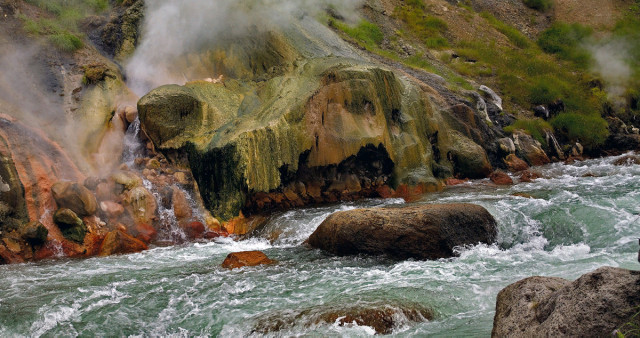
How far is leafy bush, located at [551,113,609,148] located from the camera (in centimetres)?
1600

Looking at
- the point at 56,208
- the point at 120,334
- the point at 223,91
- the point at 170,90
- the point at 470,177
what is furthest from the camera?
the point at 470,177

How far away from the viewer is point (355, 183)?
35.9 feet

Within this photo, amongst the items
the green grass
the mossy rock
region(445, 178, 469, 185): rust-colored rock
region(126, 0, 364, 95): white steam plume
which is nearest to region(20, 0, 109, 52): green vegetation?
region(126, 0, 364, 95): white steam plume

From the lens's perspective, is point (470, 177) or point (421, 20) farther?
point (421, 20)

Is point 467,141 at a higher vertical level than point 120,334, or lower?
higher

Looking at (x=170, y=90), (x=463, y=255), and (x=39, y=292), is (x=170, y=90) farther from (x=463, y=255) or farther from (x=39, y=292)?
(x=463, y=255)

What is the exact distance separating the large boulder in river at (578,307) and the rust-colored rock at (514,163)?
36.1 ft

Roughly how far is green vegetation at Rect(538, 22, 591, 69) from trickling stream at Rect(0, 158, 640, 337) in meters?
14.8

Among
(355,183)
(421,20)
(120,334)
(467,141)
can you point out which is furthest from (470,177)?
(421,20)

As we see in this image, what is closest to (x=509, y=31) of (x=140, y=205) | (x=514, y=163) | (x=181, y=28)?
(x=514, y=163)

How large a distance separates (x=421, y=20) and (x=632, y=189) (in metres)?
14.8

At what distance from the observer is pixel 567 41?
23047 mm

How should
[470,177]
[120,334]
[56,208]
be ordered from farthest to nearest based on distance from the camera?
[470,177], [56,208], [120,334]

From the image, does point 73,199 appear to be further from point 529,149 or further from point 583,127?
point 583,127
